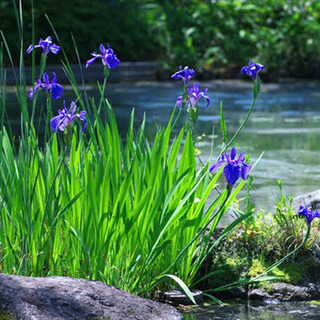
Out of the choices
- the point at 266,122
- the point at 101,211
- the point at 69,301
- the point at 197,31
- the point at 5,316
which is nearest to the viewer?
the point at 5,316

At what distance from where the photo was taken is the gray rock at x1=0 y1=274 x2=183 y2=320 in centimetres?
244

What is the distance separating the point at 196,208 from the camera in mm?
3143

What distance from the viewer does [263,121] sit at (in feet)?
31.1

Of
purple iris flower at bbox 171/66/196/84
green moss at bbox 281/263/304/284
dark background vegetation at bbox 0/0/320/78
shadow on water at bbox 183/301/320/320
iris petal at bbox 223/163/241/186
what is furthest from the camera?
dark background vegetation at bbox 0/0/320/78

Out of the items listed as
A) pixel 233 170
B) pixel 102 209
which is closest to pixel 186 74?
pixel 233 170

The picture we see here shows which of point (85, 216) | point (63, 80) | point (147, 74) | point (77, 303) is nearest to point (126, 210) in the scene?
point (85, 216)

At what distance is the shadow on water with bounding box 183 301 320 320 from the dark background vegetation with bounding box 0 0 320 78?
1045 centimetres

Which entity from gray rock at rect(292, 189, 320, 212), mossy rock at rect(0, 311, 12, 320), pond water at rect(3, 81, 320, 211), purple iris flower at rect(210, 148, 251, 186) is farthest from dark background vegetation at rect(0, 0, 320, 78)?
mossy rock at rect(0, 311, 12, 320)

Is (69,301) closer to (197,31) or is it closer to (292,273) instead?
(292,273)

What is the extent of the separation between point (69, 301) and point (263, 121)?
7.24 metres

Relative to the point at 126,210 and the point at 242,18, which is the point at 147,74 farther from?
the point at 126,210

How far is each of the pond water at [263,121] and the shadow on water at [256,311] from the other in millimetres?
1032

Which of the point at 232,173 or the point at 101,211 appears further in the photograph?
the point at 101,211

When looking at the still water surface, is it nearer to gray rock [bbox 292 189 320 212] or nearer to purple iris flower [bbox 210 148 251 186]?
gray rock [bbox 292 189 320 212]
